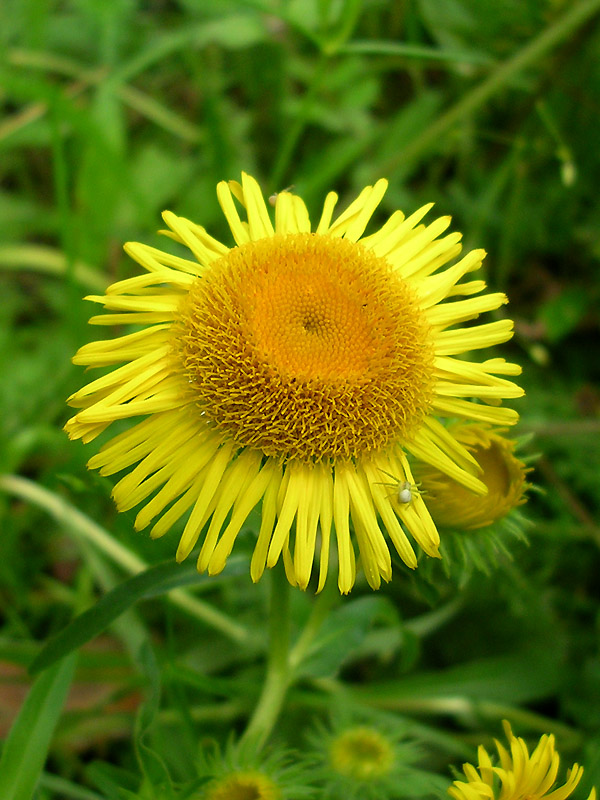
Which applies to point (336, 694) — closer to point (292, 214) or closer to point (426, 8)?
point (292, 214)

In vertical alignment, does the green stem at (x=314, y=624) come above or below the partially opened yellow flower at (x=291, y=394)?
below

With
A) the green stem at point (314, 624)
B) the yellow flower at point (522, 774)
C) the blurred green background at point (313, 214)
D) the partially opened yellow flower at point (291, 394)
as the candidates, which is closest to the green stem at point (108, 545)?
the blurred green background at point (313, 214)

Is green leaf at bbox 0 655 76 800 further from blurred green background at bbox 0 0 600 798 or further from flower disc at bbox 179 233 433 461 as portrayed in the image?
flower disc at bbox 179 233 433 461

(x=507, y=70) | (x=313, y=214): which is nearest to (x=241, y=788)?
(x=313, y=214)

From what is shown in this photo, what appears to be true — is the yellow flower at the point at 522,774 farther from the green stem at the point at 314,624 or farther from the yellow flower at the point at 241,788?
the green stem at the point at 314,624

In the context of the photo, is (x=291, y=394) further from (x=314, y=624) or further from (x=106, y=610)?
(x=314, y=624)
